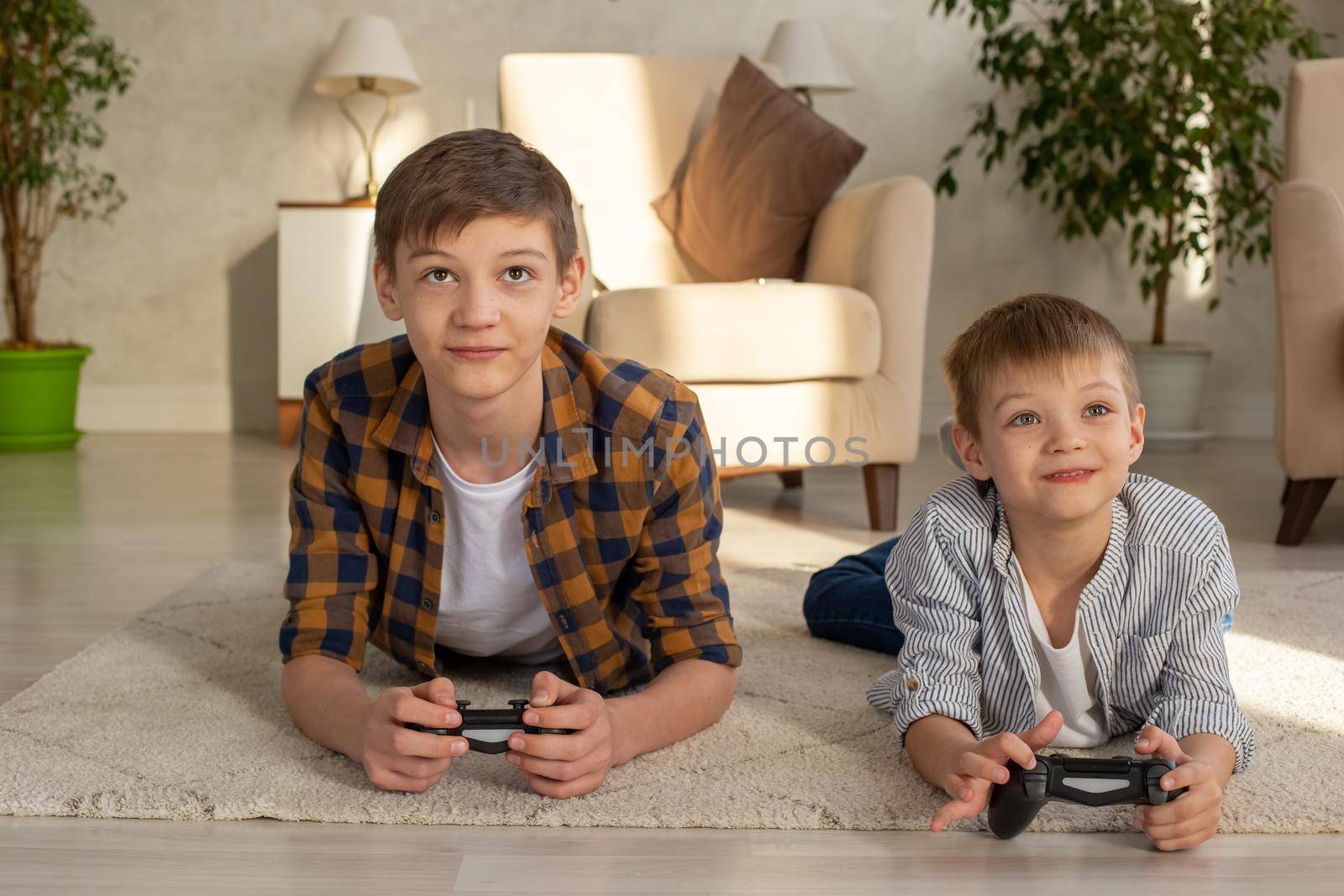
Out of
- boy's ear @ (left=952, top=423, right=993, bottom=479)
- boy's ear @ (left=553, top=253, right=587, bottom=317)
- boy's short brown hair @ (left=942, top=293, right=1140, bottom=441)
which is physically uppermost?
boy's ear @ (left=553, top=253, right=587, bottom=317)

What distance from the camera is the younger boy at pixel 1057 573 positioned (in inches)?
42.9

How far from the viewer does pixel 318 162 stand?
4.10 m

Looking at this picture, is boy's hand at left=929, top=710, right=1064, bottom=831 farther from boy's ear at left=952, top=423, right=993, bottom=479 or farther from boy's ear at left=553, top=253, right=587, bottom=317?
boy's ear at left=553, top=253, right=587, bottom=317

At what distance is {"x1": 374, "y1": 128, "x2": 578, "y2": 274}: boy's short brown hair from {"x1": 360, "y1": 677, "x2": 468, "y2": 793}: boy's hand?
0.37 m

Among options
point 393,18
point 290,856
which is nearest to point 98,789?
point 290,856

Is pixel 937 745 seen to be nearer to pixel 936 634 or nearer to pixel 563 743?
pixel 936 634

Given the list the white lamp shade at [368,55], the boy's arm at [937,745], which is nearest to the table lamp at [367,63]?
the white lamp shade at [368,55]

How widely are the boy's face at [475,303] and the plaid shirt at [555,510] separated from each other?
4.7 inches

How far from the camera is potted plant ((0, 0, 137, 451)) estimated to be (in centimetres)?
350

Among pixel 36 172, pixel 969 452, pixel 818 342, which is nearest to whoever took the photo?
pixel 969 452

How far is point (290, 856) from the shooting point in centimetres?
97

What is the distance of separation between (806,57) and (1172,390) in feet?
4.62

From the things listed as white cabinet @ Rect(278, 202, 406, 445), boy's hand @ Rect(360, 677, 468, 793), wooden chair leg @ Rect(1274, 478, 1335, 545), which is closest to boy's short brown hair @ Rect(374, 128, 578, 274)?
boy's hand @ Rect(360, 677, 468, 793)

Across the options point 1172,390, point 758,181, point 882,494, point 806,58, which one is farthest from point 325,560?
point 1172,390
